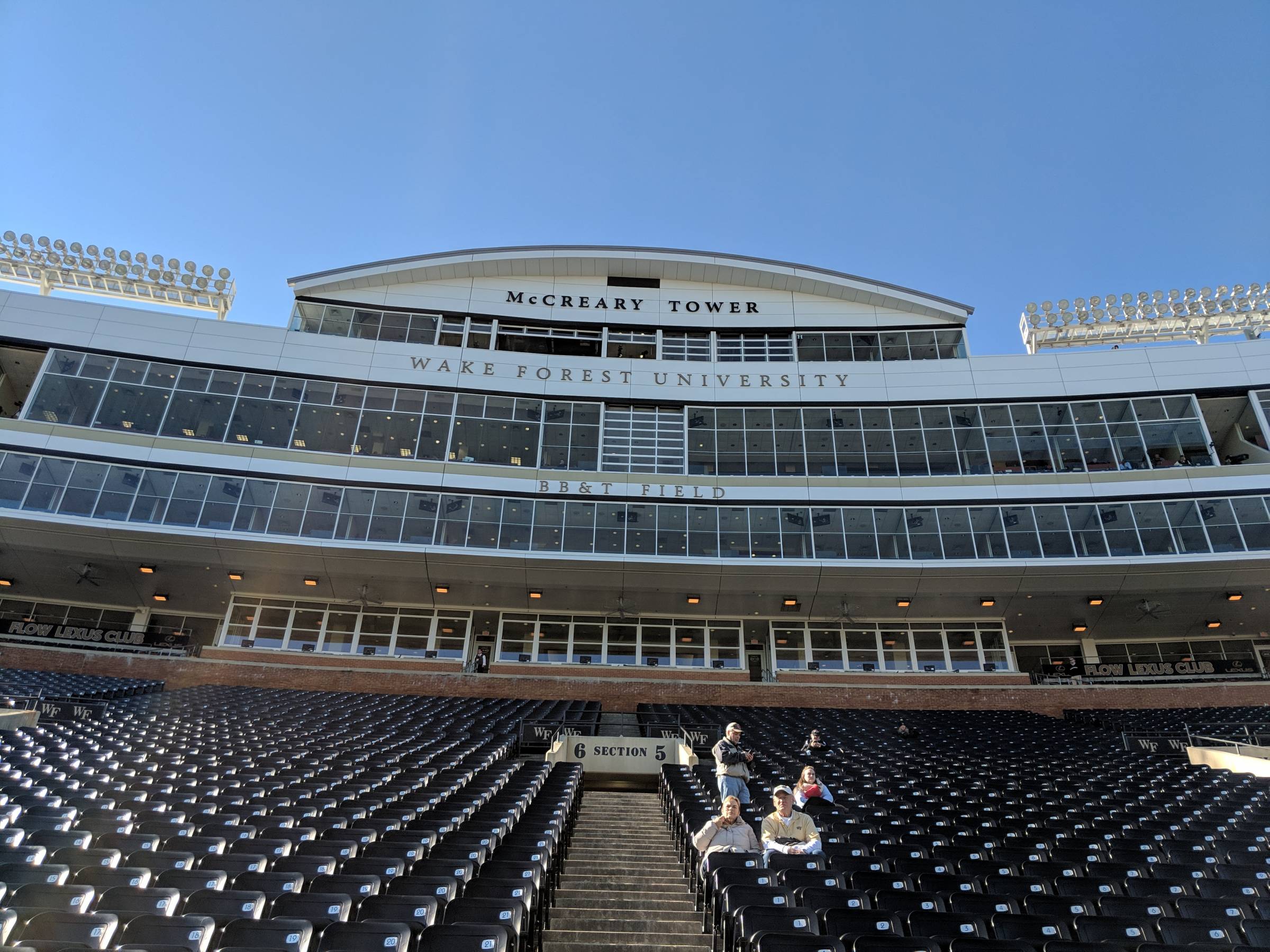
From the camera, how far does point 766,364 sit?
29391 millimetres

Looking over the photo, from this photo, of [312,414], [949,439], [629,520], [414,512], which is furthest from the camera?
[949,439]

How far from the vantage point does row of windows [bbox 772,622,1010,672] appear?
27.6 m

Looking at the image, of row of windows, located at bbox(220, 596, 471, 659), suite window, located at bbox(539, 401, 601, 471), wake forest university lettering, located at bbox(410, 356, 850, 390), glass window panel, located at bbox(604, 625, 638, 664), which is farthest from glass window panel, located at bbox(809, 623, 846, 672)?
row of windows, located at bbox(220, 596, 471, 659)

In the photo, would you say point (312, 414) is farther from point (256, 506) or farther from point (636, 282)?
point (636, 282)

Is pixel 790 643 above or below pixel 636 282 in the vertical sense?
below

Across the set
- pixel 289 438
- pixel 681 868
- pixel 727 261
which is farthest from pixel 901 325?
pixel 681 868

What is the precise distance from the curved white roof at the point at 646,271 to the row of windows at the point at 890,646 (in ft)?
43.8

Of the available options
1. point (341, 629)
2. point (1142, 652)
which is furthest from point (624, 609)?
point (1142, 652)

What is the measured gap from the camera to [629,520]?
84.5 ft

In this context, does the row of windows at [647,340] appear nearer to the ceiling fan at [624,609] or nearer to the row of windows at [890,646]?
the ceiling fan at [624,609]

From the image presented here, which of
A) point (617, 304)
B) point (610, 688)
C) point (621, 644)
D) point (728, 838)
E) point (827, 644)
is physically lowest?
point (728, 838)

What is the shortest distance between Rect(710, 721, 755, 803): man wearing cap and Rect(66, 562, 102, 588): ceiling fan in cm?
2639

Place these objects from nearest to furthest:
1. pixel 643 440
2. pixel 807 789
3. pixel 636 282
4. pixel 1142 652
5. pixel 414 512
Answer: pixel 807 789, pixel 414 512, pixel 643 440, pixel 1142 652, pixel 636 282

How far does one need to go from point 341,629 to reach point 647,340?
17147mm
